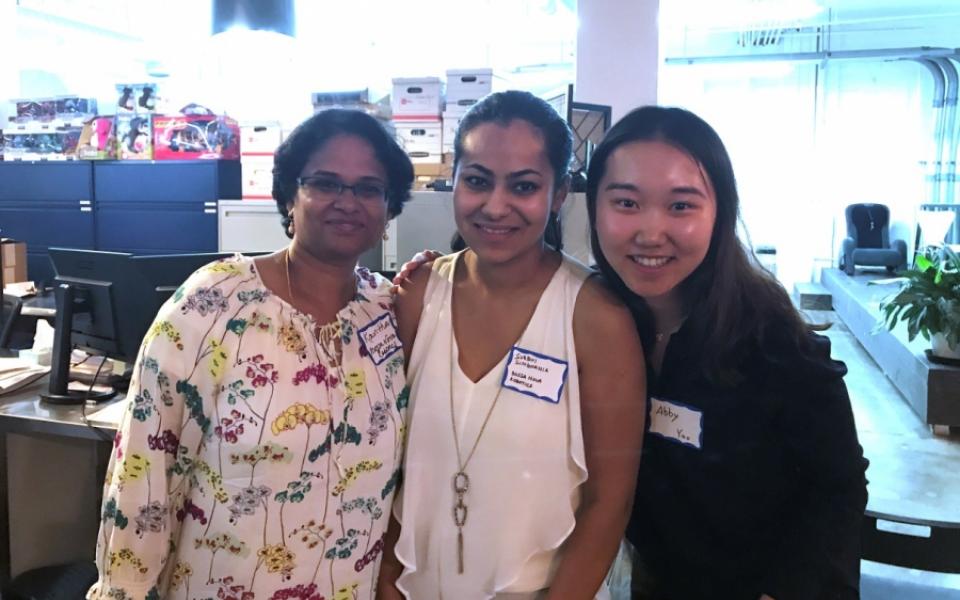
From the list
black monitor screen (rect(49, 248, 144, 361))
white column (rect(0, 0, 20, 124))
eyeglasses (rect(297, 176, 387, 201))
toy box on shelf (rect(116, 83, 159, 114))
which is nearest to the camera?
eyeglasses (rect(297, 176, 387, 201))

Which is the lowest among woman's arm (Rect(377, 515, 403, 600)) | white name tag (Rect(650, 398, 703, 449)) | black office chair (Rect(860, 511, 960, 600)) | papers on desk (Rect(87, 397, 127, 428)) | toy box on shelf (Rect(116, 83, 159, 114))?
black office chair (Rect(860, 511, 960, 600))

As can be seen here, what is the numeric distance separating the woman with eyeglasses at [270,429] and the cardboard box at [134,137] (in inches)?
182

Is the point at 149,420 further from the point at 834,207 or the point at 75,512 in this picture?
the point at 834,207

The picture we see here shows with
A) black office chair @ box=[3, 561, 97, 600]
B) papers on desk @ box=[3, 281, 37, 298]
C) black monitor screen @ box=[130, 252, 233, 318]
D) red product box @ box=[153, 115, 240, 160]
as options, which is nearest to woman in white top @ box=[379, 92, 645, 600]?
black monitor screen @ box=[130, 252, 233, 318]

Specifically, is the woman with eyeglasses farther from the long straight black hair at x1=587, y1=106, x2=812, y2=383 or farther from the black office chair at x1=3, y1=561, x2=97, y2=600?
the black office chair at x1=3, y1=561, x2=97, y2=600

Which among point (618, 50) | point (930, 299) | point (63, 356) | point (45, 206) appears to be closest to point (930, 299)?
point (930, 299)

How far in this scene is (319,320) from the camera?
124 centimetres

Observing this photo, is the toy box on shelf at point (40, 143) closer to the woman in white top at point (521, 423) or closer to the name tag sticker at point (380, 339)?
the name tag sticker at point (380, 339)

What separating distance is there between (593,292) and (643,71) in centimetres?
310

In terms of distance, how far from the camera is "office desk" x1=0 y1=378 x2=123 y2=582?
7.18 ft

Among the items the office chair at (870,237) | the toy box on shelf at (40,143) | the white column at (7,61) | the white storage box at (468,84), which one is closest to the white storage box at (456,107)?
the white storage box at (468,84)

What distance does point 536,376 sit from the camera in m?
1.15

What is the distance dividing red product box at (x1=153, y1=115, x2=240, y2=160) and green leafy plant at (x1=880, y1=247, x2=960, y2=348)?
4355 millimetres

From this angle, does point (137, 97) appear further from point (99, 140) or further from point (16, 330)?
point (16, 330)
